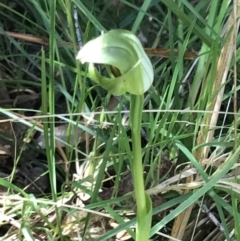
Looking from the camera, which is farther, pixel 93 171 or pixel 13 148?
pixel 13 148

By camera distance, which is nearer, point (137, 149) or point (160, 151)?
point (137, 149)

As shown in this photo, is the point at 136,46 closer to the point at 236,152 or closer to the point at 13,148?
the point at 236,152

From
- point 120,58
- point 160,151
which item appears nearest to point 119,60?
point 120,58

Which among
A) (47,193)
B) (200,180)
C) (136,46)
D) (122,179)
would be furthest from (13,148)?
(136,46)

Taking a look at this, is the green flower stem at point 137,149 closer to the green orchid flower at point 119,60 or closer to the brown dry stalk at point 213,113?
the green orchid flower at point 119,60

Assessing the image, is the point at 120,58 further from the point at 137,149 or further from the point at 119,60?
the point at 137,149

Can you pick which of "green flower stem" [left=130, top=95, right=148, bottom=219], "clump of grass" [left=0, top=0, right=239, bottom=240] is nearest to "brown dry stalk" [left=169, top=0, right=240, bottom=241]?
"clump of grass" [left=0, top=0, right=239, bottom=240]

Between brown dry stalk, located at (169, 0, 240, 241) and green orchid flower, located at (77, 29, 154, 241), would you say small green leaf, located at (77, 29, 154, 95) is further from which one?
brown dry stalk, located at (169, 0, 240, 241)
